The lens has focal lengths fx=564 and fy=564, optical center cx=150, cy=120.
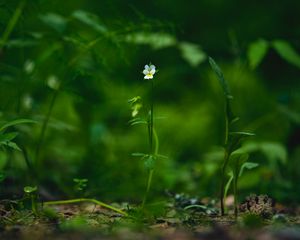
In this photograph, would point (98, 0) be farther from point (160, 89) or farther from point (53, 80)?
point (53, 80)

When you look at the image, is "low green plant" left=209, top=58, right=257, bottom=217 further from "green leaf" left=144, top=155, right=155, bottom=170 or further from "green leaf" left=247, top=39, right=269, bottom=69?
"green leaf" left=247, top=39, right=269, bottom=69

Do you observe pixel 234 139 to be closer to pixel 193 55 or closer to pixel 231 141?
pixel 231 141

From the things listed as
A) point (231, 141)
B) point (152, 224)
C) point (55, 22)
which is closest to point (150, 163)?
point (152, 224)

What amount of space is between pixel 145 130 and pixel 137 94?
0.48 m

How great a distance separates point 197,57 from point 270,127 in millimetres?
1763

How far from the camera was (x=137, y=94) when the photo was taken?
163 inches

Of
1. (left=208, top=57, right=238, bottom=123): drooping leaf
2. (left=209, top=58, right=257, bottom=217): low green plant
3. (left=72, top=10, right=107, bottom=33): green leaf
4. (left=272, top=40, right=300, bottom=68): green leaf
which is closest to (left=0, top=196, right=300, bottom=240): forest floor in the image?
(left=209, top=58, right=257, bottom=217): low green plant

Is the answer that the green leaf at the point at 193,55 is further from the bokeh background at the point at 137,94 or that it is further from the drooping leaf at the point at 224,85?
the drooping leaf at the point at 224,85

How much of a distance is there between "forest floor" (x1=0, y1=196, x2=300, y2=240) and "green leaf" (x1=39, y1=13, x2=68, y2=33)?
0.83 m

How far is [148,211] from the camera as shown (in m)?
1.90

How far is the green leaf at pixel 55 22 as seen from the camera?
2.56 meters

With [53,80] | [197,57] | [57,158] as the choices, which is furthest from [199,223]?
[57,158]

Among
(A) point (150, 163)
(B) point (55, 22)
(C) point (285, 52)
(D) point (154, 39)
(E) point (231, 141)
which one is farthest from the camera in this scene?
(D) point (154, 39)

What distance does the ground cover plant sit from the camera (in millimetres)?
1903
